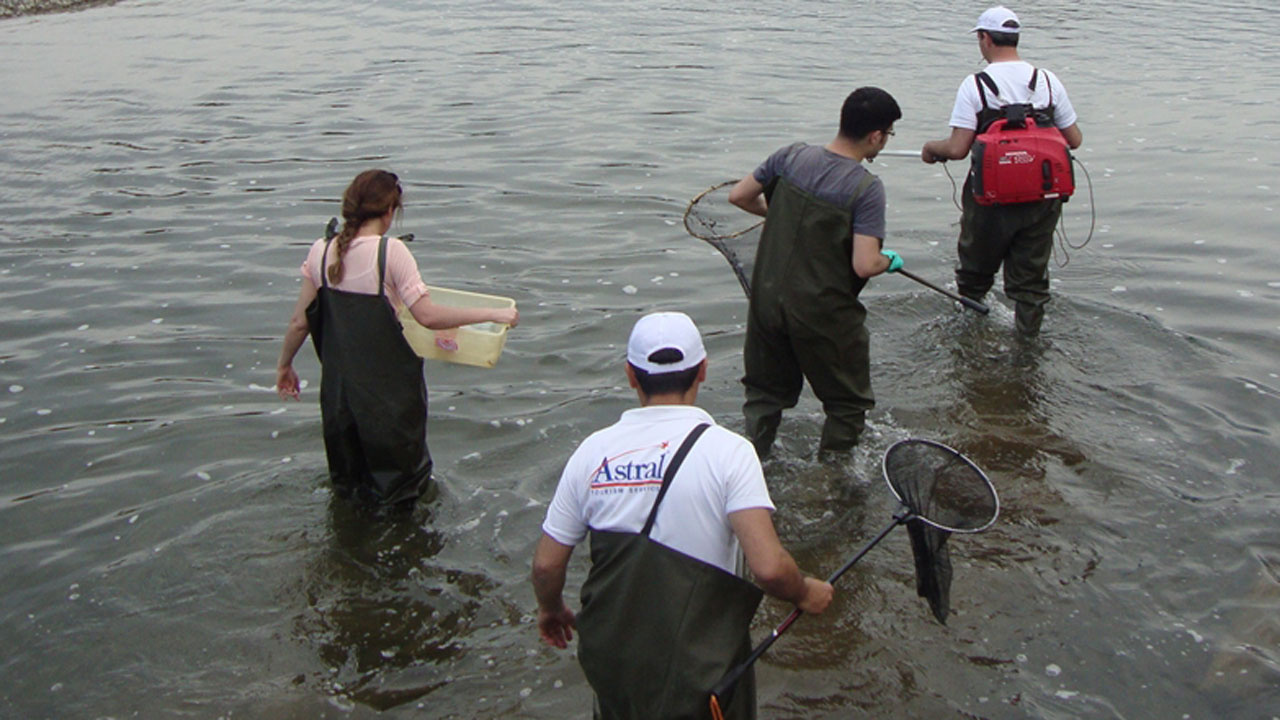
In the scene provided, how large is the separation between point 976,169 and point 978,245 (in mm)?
765

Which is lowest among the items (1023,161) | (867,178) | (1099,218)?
(1099,218)

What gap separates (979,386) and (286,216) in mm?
7166

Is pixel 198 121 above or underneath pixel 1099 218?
above

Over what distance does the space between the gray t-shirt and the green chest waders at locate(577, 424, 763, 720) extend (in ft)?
8.21

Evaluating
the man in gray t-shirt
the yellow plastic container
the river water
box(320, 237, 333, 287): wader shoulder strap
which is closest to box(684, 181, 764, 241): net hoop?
the man in gray t-shirt

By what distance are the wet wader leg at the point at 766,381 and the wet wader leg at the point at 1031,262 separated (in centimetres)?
242

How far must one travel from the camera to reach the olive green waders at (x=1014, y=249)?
297 inches

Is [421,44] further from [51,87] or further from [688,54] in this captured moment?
[51,87]

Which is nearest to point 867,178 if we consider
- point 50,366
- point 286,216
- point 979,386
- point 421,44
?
point 979,386

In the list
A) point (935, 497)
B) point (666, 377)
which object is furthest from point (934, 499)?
point (666, 377)

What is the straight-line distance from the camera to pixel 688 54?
18719 mm

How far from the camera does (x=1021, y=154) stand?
→ 7121 millimetres

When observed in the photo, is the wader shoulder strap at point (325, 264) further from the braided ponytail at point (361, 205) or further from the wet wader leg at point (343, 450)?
the wet wader leg at point (343, 450)

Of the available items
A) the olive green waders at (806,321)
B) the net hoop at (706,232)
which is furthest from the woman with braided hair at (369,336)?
the net hoop at (706,232)
